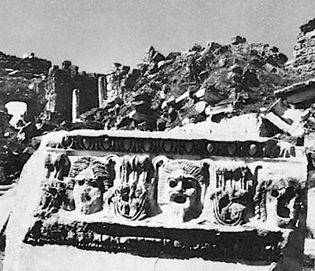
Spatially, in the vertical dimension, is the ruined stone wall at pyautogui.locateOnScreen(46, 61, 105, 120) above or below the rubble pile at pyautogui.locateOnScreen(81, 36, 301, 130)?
above

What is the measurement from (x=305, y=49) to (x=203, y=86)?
3132 millimetres

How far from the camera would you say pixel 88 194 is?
4.10 meters

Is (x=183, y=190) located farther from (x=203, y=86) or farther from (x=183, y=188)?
(x=203, y=86)

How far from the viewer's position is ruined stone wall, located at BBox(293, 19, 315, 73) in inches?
489

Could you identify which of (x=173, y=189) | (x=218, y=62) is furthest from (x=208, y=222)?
(x=218, y=62)

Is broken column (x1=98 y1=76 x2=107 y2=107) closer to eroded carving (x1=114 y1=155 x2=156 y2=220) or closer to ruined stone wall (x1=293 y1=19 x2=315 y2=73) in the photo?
ruined stone wall (x1=293 y1=19 x2=315 y2=73)

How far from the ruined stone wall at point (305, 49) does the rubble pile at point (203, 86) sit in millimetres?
334

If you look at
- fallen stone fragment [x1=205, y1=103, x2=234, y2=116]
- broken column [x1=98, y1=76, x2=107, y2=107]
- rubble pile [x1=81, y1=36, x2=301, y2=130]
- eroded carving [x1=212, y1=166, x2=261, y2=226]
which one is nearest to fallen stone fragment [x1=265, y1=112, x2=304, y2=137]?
rubble pile [x1=81, y1=36, x2=301, y2=130]

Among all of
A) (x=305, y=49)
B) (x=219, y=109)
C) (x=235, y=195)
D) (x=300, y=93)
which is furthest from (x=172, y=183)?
(x=305, y=49)

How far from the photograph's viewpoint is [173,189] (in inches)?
156

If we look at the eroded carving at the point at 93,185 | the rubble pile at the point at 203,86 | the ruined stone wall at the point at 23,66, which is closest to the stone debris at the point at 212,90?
the rubble pile at the point at 203,86

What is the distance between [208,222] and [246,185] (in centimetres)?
33

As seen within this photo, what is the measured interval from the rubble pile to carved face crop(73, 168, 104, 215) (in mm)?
5073

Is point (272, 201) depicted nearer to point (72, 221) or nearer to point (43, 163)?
point (72, 221)
